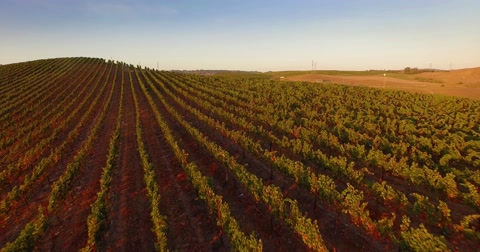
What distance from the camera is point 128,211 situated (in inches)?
623

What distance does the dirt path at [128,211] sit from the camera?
13.2 m

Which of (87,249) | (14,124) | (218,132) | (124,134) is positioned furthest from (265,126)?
(14,124)

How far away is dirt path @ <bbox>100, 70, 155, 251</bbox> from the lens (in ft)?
43.3

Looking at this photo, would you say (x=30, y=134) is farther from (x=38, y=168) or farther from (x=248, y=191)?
(x=248, y=191)

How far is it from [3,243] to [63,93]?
50.5 metres

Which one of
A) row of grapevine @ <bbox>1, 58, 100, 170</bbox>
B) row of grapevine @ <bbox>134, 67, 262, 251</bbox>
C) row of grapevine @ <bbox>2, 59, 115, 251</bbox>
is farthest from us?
row of grapevine @ <bbox>1, 58, 100, 170</bbox>

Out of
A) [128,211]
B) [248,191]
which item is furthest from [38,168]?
[248,191]

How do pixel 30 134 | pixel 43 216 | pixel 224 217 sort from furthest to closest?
pixel 30 134, pixel 43 216, pixel 224 217

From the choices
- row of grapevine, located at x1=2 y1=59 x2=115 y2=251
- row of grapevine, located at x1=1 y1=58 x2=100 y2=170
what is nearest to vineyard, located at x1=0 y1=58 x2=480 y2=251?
row of grapevine, located at x1=2 y1=59 x2=115 y2=251

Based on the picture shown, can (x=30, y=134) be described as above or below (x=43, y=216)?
above

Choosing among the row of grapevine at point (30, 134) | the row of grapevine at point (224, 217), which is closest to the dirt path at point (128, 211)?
the row of grapevine at point (224, 217)

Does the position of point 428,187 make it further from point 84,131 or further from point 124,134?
point 84,131

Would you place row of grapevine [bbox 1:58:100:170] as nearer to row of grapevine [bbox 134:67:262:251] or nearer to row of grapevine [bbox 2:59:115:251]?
row of grapevine [bbox 2:59:115:251]

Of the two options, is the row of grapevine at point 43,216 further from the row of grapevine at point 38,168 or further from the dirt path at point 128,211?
the dirt path at point 128,211
